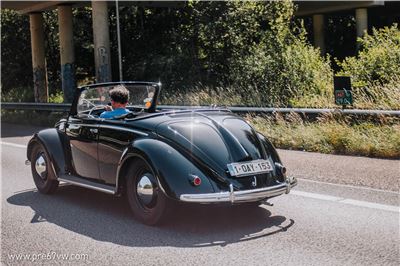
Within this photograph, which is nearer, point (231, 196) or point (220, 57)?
point (231, 196)

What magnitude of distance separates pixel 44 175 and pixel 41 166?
14 cm

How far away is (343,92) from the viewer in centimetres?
1209

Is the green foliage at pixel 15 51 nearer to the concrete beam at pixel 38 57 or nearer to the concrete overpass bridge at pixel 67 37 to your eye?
the concrete beam at pixel 38 57

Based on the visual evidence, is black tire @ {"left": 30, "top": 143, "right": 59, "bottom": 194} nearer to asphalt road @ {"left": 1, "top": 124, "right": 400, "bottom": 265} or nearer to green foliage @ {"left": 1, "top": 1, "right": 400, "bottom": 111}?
asphalt road @ {"left": 1, "top": 124, "right": 400, "bottom": 265}

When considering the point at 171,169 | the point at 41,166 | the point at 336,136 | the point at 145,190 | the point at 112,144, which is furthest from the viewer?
the point at 336,136

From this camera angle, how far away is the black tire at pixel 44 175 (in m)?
7.70

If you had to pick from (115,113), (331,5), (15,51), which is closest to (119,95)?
(115,113)

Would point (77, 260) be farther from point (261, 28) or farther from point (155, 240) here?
point (261, 28)

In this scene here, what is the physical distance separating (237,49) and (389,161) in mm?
13529

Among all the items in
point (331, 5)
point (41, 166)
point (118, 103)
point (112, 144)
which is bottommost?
point (41, 166)

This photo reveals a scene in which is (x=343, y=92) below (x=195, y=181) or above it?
above

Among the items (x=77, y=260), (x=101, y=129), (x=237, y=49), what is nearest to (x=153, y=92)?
(x=101, y=129)

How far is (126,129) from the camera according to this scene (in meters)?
6.53

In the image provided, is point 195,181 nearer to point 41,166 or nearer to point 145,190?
point 145,190
